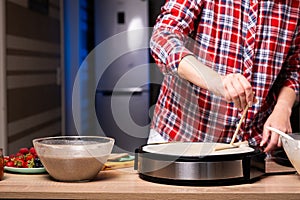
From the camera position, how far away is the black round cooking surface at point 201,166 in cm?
134

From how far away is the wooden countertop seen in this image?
1270 millimetres

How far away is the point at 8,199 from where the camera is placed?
4.29 feet

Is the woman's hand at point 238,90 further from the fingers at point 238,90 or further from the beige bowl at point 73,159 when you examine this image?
the beige bowl at point 73,159

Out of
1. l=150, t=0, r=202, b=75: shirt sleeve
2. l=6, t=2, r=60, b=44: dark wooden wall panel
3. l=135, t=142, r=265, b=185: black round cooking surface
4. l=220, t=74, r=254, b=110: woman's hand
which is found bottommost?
l=135, t=142, r=265, b=185: black round cooking surface

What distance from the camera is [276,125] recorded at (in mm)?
1806

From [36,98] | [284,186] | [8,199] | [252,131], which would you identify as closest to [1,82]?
[36,98]

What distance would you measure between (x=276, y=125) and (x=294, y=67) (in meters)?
0.34

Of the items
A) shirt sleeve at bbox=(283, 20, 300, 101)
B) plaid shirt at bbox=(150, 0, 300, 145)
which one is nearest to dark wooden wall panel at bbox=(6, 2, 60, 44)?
plaid shirt at bbox=(150, 0, 300, 145)

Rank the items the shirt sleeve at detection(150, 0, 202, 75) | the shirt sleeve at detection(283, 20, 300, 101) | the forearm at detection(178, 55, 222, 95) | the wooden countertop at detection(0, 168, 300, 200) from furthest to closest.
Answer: the shirt sleeve at detection(283, 20, 300, 101) → the shirt sleeve at detection(150, 0, 202, 75) → the forearm at detection(178, 55, 222, 95) → the wooden countertop at detection(0, 168, 300, 200)

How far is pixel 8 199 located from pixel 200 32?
925mm

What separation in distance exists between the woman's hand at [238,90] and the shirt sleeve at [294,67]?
1.96 ft

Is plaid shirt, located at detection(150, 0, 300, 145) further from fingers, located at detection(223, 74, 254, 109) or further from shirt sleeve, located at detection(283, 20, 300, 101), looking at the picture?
fingers, located at detection(223, 74, 254, 109)

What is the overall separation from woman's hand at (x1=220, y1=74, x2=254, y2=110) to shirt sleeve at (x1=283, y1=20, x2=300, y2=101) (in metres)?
0.60

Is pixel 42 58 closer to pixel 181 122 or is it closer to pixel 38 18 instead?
pixel 38 18
